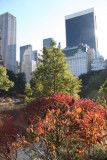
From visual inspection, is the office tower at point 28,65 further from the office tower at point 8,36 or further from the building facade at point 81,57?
the building facade at point 81,57

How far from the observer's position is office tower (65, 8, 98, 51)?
156875 millimetres

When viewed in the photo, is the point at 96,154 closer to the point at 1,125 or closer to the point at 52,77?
the point at 1,125

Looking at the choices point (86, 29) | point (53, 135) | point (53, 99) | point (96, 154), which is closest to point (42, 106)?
point (53, 99)

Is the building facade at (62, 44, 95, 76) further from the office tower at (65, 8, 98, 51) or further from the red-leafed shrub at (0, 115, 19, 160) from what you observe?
the red-leafed shrub at (0, 115, 19, 160)

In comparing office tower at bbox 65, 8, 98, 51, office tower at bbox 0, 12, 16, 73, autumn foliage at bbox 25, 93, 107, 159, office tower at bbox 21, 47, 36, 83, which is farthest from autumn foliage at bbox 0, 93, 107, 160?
office tower at bbox 65, 8, 98, 51

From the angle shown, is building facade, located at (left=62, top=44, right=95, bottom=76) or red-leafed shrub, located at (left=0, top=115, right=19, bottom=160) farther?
building facade, located at (left=62, top=44, right=95, bottom=76)

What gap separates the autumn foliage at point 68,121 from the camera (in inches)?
131

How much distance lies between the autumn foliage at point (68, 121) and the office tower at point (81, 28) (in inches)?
6199

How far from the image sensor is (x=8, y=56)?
5472 inches

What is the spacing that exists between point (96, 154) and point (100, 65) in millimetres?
103406

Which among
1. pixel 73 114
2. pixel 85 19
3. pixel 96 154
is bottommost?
pixel 96 154

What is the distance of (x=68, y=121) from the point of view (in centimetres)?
445

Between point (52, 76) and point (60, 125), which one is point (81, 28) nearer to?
point (52, 76)

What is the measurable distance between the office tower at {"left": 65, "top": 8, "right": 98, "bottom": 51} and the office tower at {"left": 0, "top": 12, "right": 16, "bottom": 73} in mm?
58786
